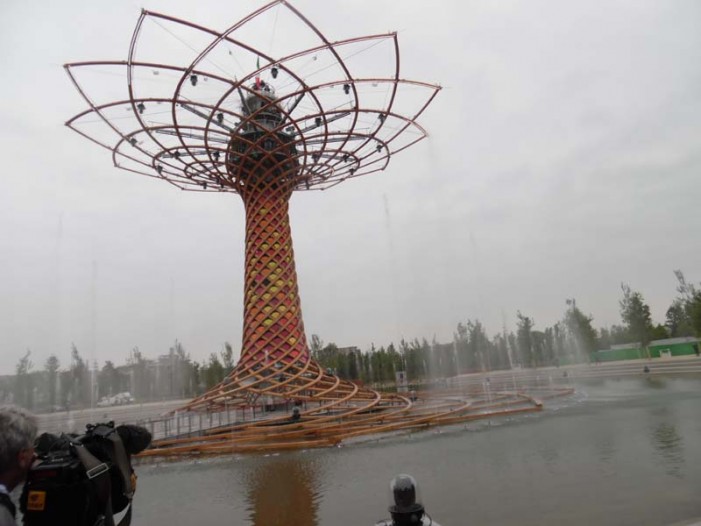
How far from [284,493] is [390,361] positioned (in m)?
38.2

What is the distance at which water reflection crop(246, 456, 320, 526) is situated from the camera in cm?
614

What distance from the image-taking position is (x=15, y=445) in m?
1.89

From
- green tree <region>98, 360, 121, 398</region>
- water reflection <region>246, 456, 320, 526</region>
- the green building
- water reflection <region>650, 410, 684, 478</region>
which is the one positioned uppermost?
green tree <region>98, 360, 121, 398</region>

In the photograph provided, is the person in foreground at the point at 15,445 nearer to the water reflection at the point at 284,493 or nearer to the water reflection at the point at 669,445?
the water reflection at the point at 284,493

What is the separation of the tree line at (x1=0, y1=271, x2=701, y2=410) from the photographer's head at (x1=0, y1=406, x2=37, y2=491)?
125 feet

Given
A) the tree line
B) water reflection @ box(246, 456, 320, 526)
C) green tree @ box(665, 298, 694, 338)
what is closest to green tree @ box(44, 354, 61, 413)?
the tree line

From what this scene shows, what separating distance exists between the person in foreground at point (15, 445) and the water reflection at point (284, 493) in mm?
4646

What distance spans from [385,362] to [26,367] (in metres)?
29.6

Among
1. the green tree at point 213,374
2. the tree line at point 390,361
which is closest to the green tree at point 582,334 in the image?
the tree line at point 390,361

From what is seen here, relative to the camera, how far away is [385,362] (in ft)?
146

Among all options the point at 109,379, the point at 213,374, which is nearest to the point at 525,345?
the point at 213,374

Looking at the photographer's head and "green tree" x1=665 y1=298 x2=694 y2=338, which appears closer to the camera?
the photographer's head

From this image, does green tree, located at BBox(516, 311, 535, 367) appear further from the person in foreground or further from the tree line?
the person in foreground

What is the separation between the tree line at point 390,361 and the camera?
42.0 m
